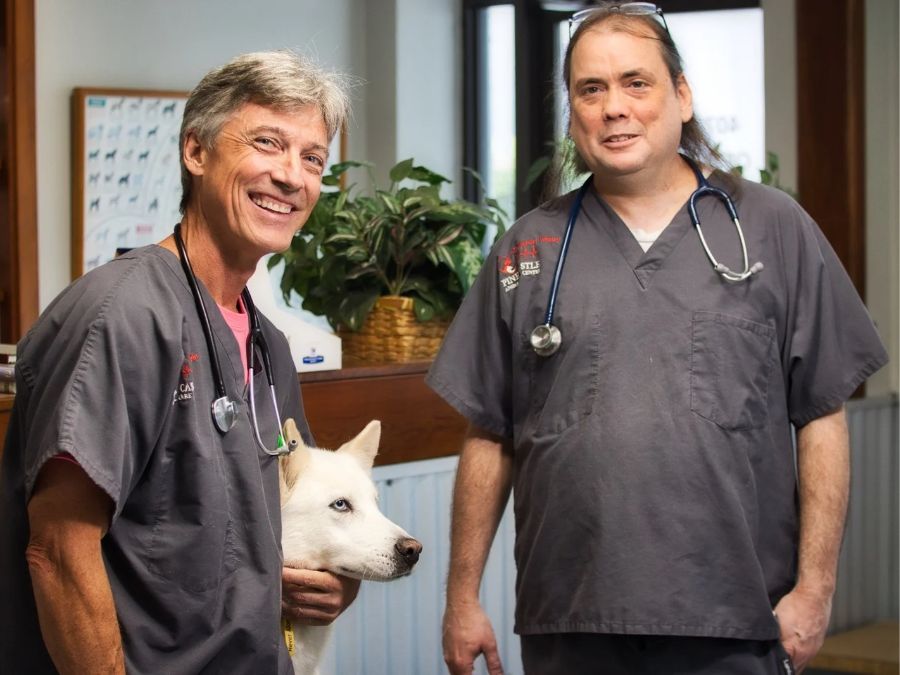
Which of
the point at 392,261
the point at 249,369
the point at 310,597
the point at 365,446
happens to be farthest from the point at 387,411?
the point at 249,369

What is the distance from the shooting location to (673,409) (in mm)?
1591

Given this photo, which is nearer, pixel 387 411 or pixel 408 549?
pixel 408 549

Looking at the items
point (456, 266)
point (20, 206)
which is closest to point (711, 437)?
point (456, 266)

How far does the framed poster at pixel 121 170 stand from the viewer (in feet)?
13.3

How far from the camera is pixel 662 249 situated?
165 cm

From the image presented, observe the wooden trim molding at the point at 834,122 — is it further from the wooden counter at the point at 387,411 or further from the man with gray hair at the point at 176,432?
the man with gray hair at the point at 176,432

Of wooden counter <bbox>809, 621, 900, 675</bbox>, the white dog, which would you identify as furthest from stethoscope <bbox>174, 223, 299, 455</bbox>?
wooden counter <bbox>809, 621, 900, 675</bbox>

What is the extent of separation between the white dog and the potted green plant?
93 cm

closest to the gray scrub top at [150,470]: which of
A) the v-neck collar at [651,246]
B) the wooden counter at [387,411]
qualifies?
the v-neck collar at [651,246]

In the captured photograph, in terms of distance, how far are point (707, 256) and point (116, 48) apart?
2.99m

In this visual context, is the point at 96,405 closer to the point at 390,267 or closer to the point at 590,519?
the point at 590,519

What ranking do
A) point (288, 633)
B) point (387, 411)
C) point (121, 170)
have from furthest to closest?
point (121, 170) → point (387, 411) → point (288, 633)

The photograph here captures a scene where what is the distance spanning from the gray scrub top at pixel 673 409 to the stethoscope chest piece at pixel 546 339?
0.01 m

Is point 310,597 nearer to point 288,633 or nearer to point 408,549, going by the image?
point 288,633
